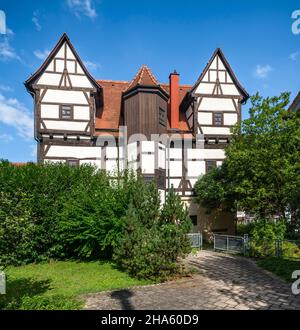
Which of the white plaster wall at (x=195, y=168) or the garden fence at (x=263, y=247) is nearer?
the garden fence at (x=263, y=247)

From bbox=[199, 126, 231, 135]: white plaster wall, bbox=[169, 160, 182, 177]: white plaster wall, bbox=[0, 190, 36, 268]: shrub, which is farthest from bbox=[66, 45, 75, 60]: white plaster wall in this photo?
bbox=[0, 190, 36, 268]: shrub

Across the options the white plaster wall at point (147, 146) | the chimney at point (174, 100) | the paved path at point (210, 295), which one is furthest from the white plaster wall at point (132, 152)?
the paved path at point (210, 295)

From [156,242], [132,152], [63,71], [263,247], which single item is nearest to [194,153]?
[132,152]

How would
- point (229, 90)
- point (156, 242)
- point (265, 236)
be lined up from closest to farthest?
point (156, 242), point (265, 236), point (229, 90)

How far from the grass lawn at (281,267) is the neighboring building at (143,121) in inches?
358

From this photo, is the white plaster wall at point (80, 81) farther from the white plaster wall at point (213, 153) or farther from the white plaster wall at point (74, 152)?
the white plaster wall at point (213, 153)

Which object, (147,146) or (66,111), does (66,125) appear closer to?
(66,111)

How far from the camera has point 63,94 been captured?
19.5m

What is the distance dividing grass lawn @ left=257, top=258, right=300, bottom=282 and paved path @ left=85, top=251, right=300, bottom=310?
375 mm

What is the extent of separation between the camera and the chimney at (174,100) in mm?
21875

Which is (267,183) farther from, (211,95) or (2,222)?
(2,222)

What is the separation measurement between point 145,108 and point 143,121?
0.94 m

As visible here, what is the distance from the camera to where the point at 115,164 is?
66.4 feet

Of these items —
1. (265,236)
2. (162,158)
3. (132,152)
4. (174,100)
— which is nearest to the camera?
(265,236)
